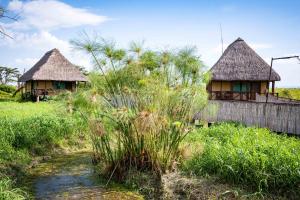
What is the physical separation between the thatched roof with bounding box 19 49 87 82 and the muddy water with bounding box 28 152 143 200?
1852 centimetres

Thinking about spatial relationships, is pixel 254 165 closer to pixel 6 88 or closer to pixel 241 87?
pixel 241 87

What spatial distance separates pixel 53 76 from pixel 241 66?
15067mm

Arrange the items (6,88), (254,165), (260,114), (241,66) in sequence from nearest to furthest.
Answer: (254,165), (260,114), (241,66), (6,88)

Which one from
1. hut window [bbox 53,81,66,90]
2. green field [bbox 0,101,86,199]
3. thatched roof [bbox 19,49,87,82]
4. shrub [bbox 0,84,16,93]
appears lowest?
green field [bbox 0,101,86,199]

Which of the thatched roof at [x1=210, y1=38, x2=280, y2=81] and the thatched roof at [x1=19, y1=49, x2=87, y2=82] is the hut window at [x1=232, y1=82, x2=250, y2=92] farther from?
the thatched roof at [x1=19, y1=49, x2=87, y2=82]

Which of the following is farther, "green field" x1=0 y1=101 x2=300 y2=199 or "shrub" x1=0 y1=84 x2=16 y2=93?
"shrub" x1=0 y1=84 x2=16 y2=93

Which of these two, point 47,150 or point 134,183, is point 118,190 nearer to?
point 134,183

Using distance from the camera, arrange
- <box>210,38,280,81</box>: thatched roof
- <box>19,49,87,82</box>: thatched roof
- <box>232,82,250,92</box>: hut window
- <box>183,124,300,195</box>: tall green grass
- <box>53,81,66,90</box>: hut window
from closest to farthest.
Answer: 1. <box>183,124,300,195</box>: tall green grass
2. <box>210,38,280,81</box>: thatched roof
3. <box>232,82,250,92</box>: hut window
4. <box>19,49,87,82</box>: thatched roof
5. <box>53,81,66,90</box>: hut window

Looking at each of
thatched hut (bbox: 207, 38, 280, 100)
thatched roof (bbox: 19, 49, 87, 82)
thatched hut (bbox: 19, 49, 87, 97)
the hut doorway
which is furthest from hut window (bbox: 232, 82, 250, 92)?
thatched roof (bbox: 19, 49, 87, 82)

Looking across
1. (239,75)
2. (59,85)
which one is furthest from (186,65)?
(59,85)

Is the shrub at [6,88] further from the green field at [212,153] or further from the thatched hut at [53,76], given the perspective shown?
the green field at [212,153]

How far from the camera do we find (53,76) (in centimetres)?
2673

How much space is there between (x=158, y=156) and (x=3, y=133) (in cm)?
478

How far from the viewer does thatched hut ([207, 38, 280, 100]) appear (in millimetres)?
21203
